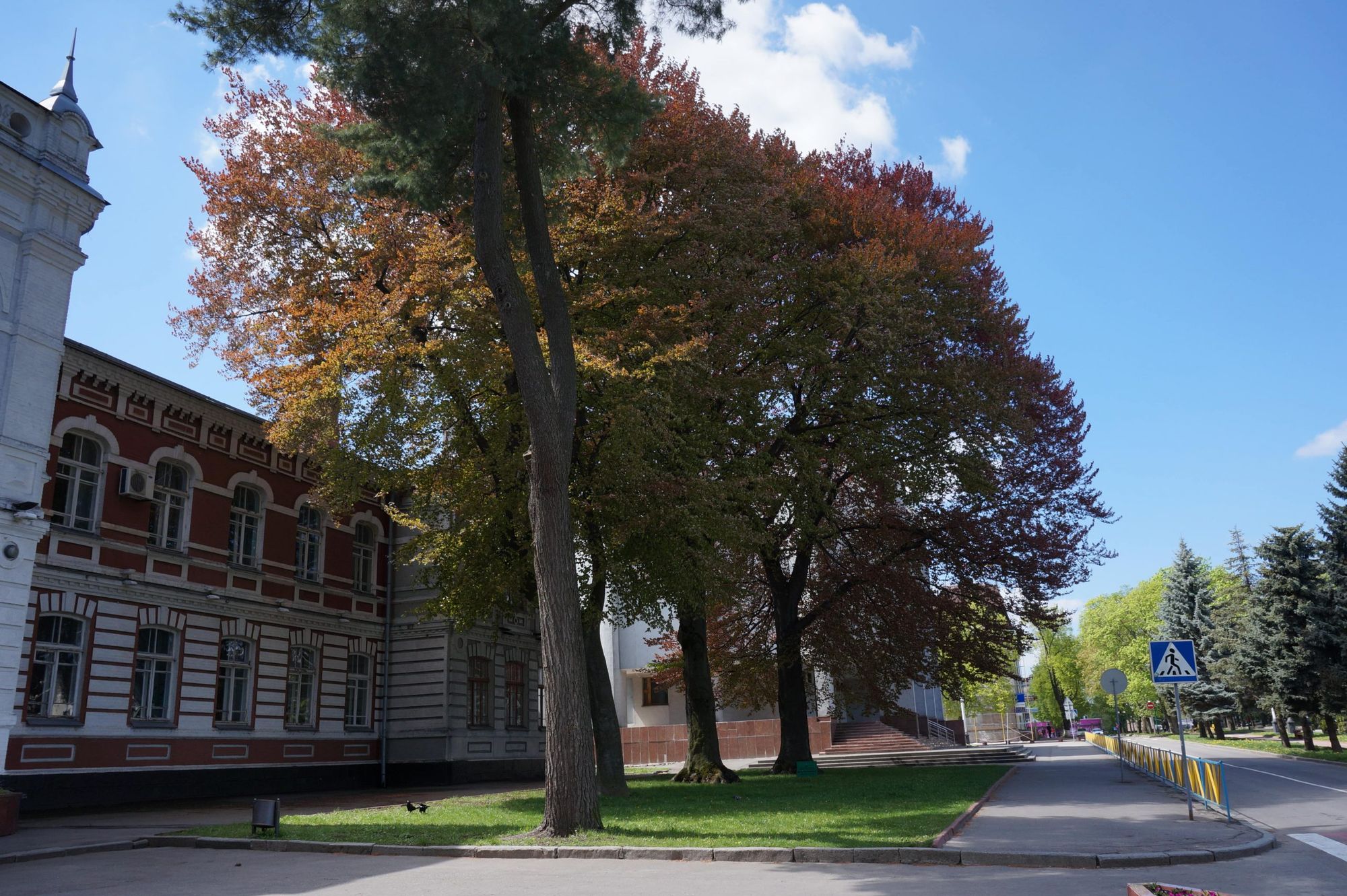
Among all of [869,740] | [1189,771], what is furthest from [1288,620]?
[1189,771]

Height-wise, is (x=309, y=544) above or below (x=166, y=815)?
above

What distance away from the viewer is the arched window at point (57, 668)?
19953mm

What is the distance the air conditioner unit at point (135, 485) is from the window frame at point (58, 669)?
296 centimetres

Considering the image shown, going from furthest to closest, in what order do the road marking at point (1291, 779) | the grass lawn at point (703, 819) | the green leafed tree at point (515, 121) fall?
the road marking at point (1291, 779)
the green leafed tree at point (515, 121)
the grass lawn at point (703, 819)

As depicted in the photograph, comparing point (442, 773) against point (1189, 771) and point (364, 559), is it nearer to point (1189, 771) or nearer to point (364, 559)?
point (364, 559)

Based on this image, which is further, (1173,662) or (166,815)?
(166,815)

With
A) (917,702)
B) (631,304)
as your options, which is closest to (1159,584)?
(917,702)

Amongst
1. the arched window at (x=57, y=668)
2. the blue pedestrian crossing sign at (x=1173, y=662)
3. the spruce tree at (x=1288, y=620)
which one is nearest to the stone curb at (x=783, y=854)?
the blue pedestrian crossing sign at (x=1173, y=662)

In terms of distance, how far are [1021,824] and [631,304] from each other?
12109 mm

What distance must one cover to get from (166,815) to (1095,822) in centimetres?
1724

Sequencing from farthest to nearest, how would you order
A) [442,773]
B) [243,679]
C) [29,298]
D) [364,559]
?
1. [364,559]
2. [442,773]
3. [243,679]
4. [29,298]

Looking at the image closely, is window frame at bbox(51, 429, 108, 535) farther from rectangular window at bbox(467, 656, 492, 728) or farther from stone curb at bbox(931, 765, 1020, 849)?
stone curb at bbox(931, 765, 1020, 849)

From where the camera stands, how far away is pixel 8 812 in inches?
560

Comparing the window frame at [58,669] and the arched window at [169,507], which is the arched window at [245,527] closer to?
the arched window at [169,507]
